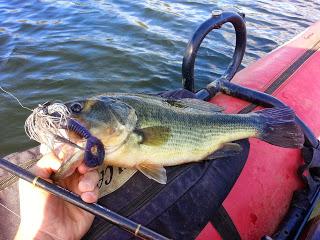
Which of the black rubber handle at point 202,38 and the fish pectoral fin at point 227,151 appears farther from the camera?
the black rubber handle at point 202,38

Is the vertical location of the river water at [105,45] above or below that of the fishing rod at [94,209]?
below

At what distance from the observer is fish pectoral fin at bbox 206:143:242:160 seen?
8.81 feet

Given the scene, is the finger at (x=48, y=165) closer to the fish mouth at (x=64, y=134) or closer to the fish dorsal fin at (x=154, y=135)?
the fish mouth at (x=64, y=134)

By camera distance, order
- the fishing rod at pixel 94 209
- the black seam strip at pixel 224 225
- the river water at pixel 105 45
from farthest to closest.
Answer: the river water at pixel 105 45
the black seam strip at pixel 224 225
the fishing rod at pixel 94 209

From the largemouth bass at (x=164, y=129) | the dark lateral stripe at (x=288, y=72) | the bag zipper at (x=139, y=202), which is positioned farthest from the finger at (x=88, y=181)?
the dark lateral stripe at (x=288, y=72)

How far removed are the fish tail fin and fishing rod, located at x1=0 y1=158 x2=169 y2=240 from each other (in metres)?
1.34

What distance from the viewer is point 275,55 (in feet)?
15.3

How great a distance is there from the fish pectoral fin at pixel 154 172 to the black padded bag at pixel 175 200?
0.30 ft

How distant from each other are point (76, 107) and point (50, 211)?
60cm

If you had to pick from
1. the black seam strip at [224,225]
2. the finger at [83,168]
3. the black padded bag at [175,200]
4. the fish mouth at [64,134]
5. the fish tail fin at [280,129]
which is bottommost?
the black seam strip at [224,225]

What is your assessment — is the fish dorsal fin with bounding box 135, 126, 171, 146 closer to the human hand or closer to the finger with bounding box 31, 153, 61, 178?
the human hand

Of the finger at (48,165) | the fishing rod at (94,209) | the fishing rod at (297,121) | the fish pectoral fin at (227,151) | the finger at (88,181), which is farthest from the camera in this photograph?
the fishing rod at (297,121)

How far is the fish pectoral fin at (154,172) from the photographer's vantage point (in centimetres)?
235

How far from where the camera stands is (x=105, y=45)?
745 cm
